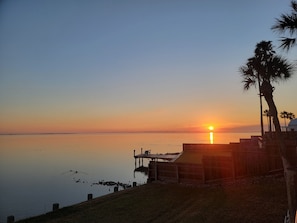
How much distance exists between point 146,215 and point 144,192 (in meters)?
3.63

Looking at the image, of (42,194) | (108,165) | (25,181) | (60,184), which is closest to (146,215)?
(42,194)

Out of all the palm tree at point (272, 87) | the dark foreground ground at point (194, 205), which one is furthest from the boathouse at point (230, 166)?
the palm tree at point (272, 87)

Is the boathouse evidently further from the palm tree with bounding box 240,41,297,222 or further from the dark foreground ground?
the palm tree with bounding box 240,41,297,222

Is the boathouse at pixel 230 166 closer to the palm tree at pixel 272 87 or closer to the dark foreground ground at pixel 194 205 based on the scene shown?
the dark foreground ground at pixel 194 205

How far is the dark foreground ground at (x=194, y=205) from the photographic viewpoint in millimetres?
9328

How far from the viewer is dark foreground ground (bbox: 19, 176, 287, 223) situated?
9.33 m

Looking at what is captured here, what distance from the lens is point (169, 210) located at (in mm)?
11203

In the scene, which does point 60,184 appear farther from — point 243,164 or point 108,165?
point 243,164

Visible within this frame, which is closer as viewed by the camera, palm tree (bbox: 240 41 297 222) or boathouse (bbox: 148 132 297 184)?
palm tree (bbox: 240 41 297 222)

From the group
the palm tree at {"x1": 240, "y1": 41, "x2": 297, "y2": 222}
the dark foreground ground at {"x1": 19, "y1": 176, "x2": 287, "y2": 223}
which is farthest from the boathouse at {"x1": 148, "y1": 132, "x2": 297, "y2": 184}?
the palm tree at {"x1": 240, "y1": 41, "x2": 297, "y2": 222}

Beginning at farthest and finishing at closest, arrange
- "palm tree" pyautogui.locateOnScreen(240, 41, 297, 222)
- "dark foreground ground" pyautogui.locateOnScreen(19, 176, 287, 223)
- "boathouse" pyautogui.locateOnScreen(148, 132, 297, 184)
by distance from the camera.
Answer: "boathouse" pyautogui.locateOnScreen(148, 132, 297, 184)
"dark foreground ground" pyautogui.locateOnScreen(19, 176, 287, 223)
"palm tree" pyautogui.locateOnScreen(240, 41, 297, 222)

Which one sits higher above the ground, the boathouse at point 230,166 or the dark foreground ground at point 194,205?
the boathouse at point 230,166

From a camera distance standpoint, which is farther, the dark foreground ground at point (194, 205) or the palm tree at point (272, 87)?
the dark foreground ground at point (194, 205)

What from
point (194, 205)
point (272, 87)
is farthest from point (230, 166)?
point (272, 87)
